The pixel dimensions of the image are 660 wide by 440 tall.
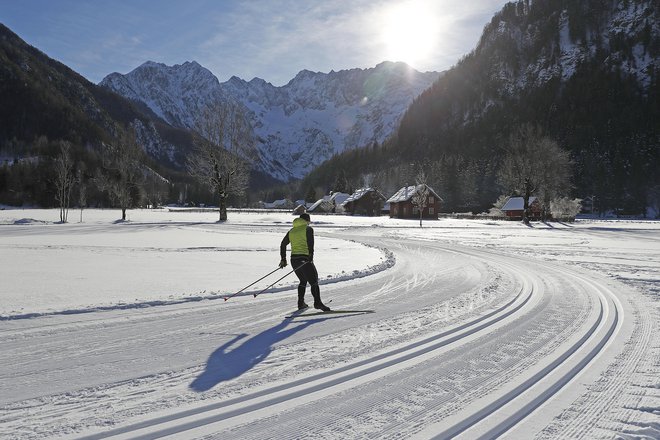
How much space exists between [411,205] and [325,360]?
7505 cm

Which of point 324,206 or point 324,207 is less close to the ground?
point 324,206

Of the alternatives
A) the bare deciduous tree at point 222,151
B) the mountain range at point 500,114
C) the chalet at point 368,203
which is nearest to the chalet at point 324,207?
the chalet at point 368,203

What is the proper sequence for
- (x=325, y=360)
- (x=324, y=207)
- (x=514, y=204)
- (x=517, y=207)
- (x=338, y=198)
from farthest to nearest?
1. (x=338, y=198)
2. (x=324, y=207)
3. (x=514, y=204)
4. (x=517, y=207)
5. (x=325, y=360)

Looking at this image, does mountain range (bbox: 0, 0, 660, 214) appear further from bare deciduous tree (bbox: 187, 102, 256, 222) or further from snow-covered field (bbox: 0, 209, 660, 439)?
snow-covered field (bbox: 0, 209, 660, 439)

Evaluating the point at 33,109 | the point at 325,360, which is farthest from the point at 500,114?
the point at 33,109

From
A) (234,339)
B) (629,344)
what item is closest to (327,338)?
(234,339)

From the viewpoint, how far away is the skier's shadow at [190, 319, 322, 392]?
4.67 meters

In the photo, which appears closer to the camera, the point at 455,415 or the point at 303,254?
the point at 455,415

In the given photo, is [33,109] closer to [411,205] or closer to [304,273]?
[411,205]

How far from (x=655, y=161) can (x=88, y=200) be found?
471 ft

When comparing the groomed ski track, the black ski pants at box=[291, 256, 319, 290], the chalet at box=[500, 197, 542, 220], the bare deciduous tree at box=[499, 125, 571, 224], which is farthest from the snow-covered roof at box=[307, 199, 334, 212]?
the black ski pants at box=[291, 256, 319, 290]

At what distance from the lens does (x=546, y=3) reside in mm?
171250

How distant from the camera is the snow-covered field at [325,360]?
12.4 feet

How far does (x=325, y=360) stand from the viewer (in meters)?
5.36
